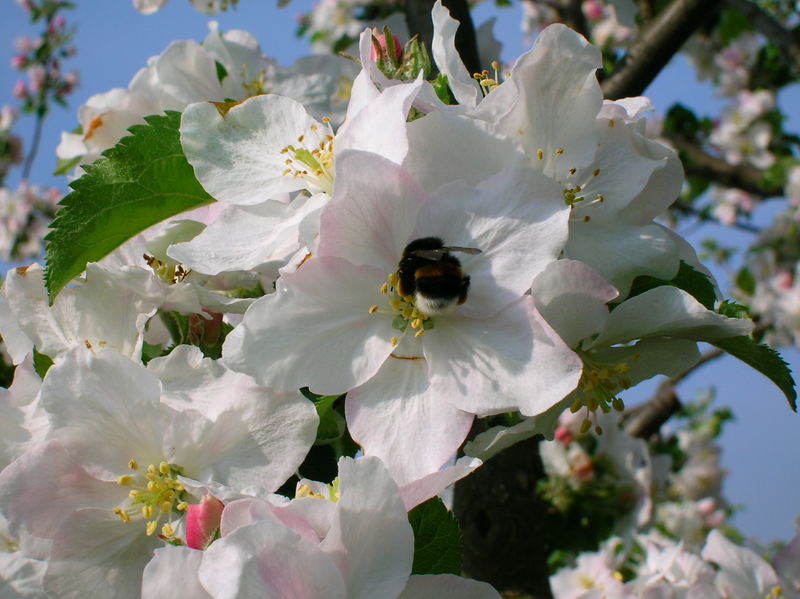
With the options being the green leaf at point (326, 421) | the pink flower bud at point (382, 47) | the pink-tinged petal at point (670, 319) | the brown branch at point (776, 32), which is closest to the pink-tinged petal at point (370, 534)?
the green leaf at point (326, 421)

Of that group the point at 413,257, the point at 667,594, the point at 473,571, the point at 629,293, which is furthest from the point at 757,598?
the point at 413,257

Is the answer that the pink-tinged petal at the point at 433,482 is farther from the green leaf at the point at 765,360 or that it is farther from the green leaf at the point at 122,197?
the green leaf at the point at 122,197

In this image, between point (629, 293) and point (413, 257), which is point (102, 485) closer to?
point (413, 257)

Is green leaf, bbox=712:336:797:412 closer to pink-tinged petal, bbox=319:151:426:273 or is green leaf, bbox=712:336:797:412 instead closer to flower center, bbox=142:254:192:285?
pink-tinged petal, bbox=319:151:426:273

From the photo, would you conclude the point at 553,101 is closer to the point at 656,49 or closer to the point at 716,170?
the point at 656,49

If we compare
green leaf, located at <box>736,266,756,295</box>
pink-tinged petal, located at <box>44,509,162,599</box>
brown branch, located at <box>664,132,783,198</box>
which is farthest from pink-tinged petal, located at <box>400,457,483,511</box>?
green leaf, located at <box>736,266,756,295</box>
